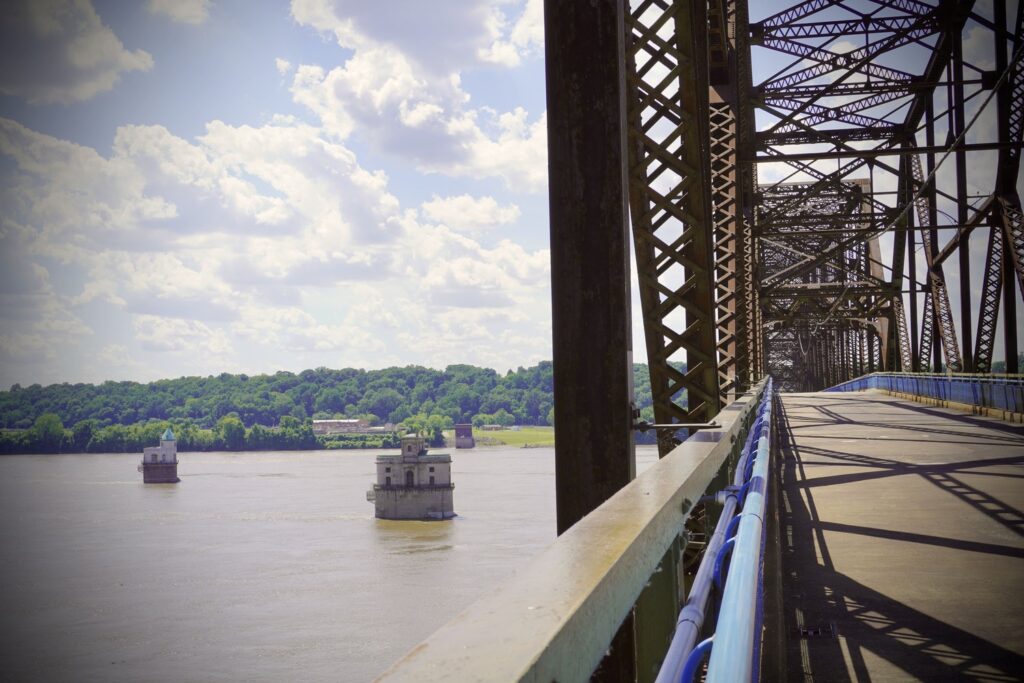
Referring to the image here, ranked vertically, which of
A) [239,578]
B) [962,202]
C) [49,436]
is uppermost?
[962,202]

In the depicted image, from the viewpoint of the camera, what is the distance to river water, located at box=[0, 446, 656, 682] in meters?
40.1

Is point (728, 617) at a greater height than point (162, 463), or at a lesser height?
greater

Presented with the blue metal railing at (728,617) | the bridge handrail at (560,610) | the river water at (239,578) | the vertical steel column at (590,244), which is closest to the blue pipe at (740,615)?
the blue metal railing at (728,617)

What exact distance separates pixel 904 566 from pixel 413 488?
79125 mm

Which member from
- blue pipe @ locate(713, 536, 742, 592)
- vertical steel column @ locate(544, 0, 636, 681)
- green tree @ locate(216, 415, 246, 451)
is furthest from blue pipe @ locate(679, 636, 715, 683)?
green tree @ locate(216, 415, 246, 451)

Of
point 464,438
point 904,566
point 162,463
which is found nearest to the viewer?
point 904,566

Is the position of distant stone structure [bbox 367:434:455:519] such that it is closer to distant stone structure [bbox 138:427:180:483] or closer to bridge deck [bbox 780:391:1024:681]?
distant stone structure [bbox 138:427:180:483]

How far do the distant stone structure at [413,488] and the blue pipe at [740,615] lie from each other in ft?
262

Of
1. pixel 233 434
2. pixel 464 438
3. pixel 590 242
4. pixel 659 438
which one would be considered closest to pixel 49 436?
pixel 233 434

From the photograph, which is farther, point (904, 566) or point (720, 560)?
point (904, 566)

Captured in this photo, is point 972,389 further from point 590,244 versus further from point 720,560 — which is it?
point 720,560

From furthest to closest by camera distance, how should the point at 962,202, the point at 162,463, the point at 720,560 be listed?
the point at 162,463, the point at 962,202, the point at 720,560

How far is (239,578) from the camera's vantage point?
5550cm

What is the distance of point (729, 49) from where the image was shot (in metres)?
14.8
